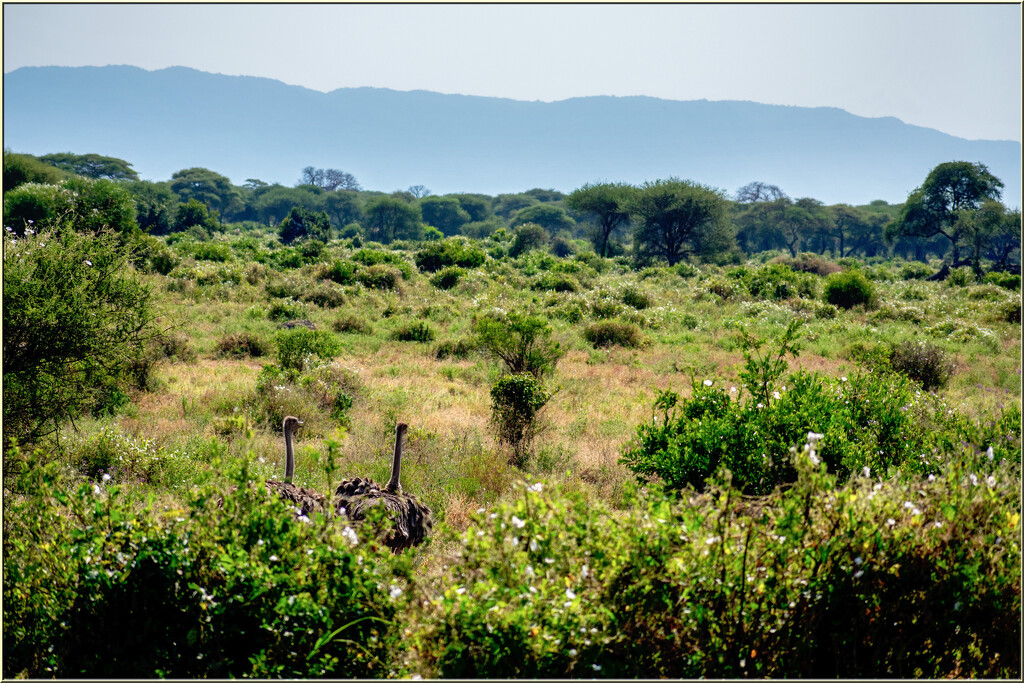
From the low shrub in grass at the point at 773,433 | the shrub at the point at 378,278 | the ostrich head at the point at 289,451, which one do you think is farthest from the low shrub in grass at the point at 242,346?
the low shrub in grass at the point at 773,433

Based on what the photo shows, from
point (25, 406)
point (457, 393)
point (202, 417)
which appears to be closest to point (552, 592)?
point (25, 406)

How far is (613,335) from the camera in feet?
58.9

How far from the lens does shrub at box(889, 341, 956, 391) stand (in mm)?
12609

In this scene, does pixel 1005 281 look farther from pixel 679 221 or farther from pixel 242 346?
pixel 242 346

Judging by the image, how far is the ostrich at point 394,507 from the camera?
422 cm

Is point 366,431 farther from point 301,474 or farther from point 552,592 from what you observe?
point 552,592

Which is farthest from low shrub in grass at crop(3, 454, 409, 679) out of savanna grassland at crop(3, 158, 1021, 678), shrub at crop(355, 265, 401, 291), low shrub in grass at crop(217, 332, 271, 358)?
shrub at crop(355, 265, 401, 291)

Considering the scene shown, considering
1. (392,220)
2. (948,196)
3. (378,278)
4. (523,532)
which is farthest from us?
(392,220)

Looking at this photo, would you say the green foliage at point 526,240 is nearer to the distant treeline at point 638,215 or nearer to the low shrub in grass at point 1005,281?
the distant treeline at point 638,215

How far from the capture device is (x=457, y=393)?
11.4 meters

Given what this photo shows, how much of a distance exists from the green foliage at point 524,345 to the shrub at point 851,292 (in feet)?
61.6

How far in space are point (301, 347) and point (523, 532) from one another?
1126 centimetres

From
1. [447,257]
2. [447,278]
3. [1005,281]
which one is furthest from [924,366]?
[447,257]

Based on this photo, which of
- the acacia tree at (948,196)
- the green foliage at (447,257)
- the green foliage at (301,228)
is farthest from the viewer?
the green foliage at (301,228)
